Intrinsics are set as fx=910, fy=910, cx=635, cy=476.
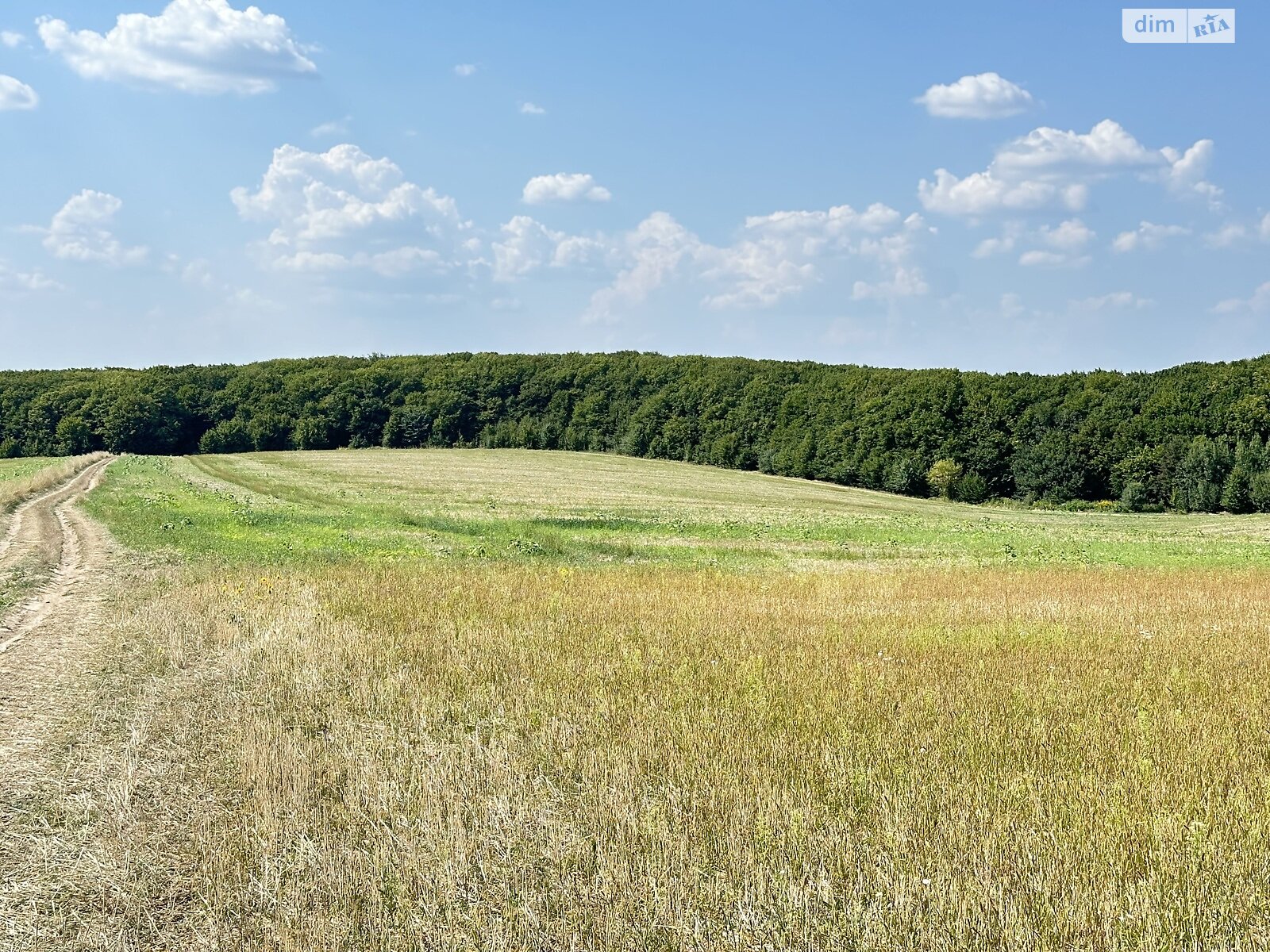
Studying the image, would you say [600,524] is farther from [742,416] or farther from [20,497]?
[742,416]

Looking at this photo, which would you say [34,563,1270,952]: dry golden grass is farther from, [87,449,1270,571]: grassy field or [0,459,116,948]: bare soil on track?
[87,449,1270,571]: grassy field

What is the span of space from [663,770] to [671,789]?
0.47m

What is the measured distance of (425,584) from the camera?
15961 mm

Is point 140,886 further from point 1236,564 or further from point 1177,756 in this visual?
point 1236,564

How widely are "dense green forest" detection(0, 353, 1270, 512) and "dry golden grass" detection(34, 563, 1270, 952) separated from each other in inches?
2290

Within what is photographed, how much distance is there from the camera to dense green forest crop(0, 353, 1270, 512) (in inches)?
2451

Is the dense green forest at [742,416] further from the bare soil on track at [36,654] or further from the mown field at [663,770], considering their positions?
the bare soil on track at [36,654]

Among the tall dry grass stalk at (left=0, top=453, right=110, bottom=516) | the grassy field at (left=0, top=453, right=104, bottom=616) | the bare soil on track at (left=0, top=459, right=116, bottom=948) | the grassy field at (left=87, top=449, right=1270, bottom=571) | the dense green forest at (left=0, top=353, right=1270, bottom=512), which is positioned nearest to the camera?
the bare soil on track at (left=0, top=459, right=116, bottom=948)

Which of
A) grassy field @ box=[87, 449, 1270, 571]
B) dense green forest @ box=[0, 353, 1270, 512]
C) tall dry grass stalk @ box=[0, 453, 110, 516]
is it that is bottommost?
grassy field @ box=[87, 449, 1270, 571]

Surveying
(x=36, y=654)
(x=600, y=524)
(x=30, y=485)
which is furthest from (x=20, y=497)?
(x=36, y=654)

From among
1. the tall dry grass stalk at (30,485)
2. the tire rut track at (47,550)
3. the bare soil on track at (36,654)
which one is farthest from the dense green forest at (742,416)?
the bare soil on track at (36,654)

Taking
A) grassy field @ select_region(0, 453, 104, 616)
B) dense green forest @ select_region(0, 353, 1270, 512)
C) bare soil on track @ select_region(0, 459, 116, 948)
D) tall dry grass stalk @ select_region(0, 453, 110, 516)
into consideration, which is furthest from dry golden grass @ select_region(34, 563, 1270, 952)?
dense green forest @ select_region(0, 353, 1270, 512)

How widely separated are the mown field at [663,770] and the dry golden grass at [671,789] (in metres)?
0.03

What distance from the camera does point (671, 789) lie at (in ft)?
20.5
